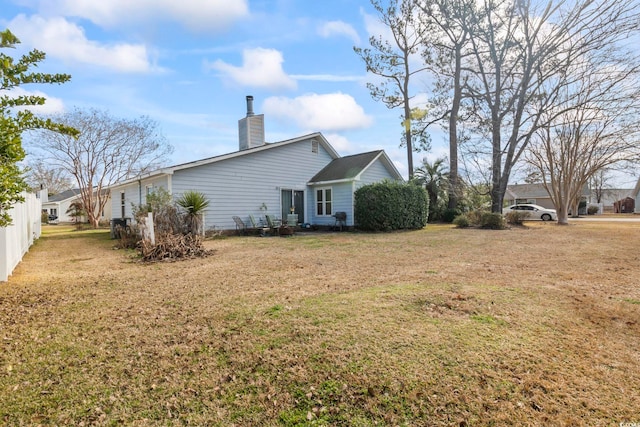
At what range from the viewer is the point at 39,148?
76.3 feet

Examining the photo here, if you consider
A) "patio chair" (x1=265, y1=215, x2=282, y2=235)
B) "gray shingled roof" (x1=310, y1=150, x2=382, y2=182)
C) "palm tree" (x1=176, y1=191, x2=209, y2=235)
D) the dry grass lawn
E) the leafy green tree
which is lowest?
the dry grass lawn

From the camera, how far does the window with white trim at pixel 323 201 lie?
55.8ft

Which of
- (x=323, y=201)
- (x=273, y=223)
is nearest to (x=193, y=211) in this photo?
(x=273, y=223)

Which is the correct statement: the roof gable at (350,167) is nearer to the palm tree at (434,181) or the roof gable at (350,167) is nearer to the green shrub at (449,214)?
the palm tree at (434,181)

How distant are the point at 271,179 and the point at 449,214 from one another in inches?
523

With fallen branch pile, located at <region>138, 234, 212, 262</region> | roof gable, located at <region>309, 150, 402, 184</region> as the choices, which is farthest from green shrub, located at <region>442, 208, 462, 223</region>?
fallen branch pile, located at <region>138, 234, 212, 262</region>

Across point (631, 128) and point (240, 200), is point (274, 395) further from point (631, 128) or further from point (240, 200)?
point (631, 128)

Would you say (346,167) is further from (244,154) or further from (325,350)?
(325,350)

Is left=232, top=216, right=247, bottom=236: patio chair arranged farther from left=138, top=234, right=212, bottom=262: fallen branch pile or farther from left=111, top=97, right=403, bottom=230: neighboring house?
left=138, top=234, right=212, bottom=262: fallen branch pile

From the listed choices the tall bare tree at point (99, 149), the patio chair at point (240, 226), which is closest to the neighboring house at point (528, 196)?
the patio chair at point (240, 226)

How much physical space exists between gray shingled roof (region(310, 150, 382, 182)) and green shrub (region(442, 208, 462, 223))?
28.7ft

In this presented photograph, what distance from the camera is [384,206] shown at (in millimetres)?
14844

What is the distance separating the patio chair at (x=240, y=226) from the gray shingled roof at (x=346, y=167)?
15.2 feet

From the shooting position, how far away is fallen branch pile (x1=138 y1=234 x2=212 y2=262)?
833 centimetres
